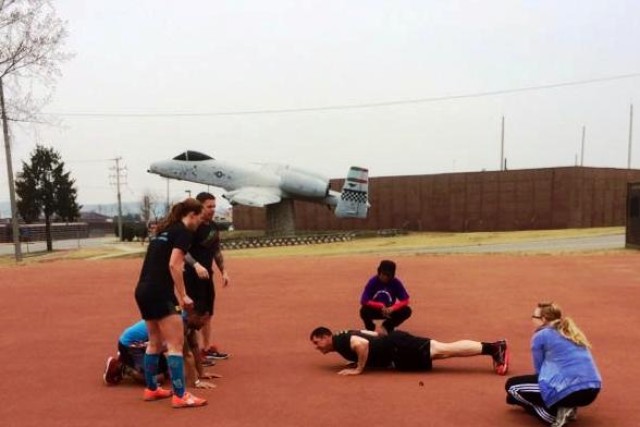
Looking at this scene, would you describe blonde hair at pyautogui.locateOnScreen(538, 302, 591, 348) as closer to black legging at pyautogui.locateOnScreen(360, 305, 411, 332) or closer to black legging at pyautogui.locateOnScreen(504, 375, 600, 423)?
black legging at pyautogui.locateOnScreen(504, 375, 600, 423)

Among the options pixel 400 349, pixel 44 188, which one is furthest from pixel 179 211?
pixel 44 188

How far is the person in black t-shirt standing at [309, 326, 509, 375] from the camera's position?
595cm

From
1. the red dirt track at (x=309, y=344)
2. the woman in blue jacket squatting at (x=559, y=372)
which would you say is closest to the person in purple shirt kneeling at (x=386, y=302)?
the red dirt track at (x=309, y=344)

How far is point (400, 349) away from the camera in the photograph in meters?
6.05

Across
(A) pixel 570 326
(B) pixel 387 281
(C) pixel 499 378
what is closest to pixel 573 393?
(A) pixel 570 326

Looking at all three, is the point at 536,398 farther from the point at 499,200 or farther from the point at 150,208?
the point at 150,208

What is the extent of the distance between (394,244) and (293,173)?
26.6ft

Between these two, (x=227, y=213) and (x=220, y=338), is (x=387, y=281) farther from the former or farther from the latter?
(x=227, y=213)

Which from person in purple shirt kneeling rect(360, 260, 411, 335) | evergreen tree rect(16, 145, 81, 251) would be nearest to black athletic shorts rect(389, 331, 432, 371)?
person in purple shirt kneeling rect(360, 260, 411, 335)

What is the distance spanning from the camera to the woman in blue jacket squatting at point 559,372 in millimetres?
4305

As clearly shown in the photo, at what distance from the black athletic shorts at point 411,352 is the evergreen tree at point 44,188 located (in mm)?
48456

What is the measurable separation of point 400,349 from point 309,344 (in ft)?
6.44

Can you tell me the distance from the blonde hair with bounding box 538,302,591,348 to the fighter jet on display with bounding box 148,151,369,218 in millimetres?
29025

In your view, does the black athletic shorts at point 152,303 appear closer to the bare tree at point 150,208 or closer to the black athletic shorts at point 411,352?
the black athletic shorts at point 411,352
